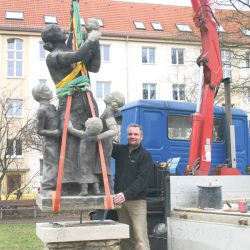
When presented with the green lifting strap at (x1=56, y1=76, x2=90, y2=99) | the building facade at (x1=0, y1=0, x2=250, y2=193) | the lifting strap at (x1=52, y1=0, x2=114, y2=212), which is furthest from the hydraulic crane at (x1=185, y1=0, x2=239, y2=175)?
the building facade at (x1=0, y1=0, x2=250, y2=193)

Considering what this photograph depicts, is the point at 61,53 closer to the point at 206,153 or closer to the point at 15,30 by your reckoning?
the point at 206,153

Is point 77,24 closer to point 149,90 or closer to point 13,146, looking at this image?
point 13,146

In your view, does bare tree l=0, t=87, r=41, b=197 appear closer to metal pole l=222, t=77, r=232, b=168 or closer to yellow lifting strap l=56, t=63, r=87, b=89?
metal pole l=222, t=77, r=232, b=168

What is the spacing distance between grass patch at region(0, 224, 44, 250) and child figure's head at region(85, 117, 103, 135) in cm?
602

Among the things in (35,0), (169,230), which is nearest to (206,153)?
(169,230)

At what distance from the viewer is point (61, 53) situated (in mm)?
4828

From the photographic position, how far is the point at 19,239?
1143 cm

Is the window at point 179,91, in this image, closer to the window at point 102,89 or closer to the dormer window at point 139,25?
the window at point 102,89

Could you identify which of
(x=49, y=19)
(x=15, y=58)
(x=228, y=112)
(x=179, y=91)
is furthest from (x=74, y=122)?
(x=49, y=19)

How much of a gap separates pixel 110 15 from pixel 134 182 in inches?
1172

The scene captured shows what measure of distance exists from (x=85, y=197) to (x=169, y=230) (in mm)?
1546

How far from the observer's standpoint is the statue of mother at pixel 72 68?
4.70 meters

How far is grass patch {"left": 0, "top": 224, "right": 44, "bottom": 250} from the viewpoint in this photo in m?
10.3

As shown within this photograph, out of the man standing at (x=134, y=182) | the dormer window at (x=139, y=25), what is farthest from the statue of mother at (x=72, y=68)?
the dormer window at (x=139, y=25)
